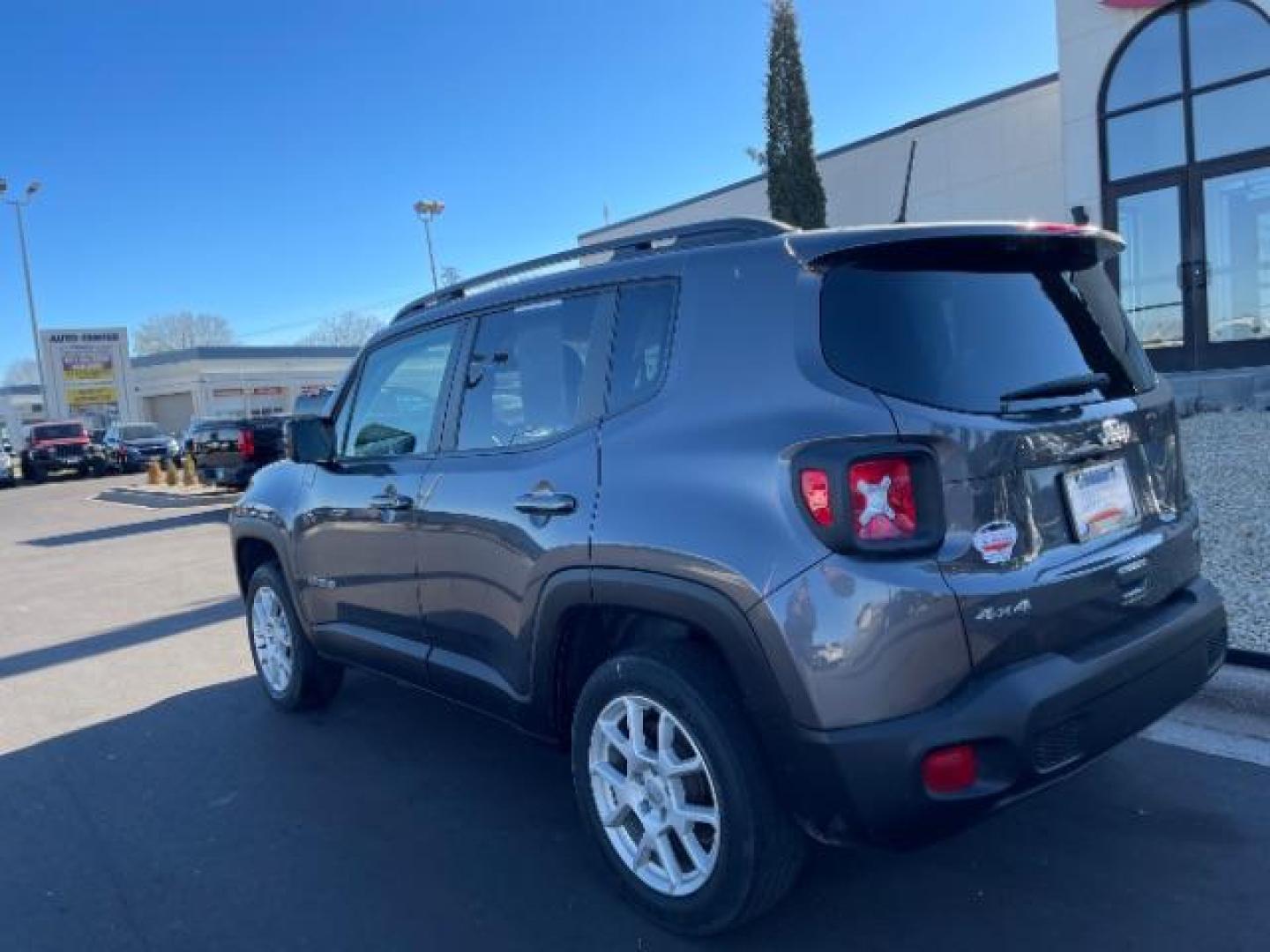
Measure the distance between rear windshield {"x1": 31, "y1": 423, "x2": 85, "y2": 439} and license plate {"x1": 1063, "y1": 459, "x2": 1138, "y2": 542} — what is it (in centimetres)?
3547

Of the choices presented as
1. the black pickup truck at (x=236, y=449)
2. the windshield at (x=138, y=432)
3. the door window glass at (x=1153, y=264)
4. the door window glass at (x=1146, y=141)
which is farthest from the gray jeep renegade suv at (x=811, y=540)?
the windshield at (x=138, y=432)

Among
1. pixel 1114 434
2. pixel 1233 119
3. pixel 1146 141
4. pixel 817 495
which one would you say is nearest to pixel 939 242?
pixel 1114 434

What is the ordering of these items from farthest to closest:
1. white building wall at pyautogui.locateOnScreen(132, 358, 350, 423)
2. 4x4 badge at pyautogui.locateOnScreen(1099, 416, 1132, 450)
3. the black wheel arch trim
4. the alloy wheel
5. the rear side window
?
1. white building wall at pyautogui.locateOnScreen(132, 358, 350, 423)
2. the alloy wheel
3. the rear side window
4. 4x4 badge at pyautogui.locateOnScreen(1099, 416, 1132, 450)
5. the black wheel arch trim

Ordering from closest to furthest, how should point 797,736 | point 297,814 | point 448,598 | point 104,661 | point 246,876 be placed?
point 797,736, point 246,876, point 448,598, point 297,814, point 104,661

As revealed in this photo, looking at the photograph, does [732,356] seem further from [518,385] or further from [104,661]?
[104,661]

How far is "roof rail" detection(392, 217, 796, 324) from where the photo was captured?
2902 mm

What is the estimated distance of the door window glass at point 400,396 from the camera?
385cm

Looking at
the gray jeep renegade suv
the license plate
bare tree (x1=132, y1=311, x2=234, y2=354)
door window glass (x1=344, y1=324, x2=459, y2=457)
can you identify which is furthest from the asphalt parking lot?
bare tree (x1=132, y1=311, x2=234, y2=354)

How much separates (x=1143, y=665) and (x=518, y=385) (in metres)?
2.12

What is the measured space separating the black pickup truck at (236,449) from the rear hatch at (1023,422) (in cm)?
1439

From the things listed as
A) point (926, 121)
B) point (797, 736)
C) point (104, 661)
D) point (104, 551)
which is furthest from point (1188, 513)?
point (926, 121)

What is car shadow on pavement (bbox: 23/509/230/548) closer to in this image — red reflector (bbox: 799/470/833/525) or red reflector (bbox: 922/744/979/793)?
red reflector (bbox: 799/470/833/525)

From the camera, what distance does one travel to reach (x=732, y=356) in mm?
2637

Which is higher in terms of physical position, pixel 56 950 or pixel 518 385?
pixel 518 385
